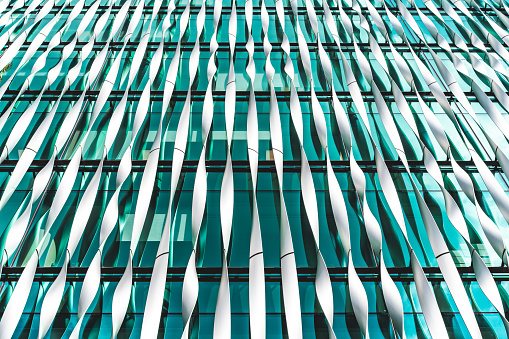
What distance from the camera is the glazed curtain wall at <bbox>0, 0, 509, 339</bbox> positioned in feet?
33.4

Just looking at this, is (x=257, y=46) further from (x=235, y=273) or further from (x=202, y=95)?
(x=235, y=273)

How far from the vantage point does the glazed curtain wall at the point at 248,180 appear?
33.4ft

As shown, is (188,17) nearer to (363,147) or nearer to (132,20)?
(132,20)

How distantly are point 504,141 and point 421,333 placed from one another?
6875mm

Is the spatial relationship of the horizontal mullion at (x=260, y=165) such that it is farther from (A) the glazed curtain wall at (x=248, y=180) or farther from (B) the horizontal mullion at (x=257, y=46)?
(B) the horizontal mullion at (x=257, y=46)

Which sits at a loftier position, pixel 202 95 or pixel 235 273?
pixel 202 95

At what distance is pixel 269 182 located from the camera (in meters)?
13.4

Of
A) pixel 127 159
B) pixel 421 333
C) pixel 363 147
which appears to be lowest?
pixel 421 333

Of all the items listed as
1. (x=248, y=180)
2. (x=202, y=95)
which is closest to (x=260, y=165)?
(x=248, y=180)

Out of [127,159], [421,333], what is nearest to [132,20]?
[127,159]

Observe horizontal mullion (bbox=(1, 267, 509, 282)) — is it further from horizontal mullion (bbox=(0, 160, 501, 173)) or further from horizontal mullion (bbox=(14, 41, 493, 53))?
horizontal mullion (bbox=(14, 41, 493, 53))

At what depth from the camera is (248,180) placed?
13492 mm

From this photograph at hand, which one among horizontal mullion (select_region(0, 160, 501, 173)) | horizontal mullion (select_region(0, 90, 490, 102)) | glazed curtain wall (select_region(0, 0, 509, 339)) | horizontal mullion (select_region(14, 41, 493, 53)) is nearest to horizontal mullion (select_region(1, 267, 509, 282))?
glazed curtain wall (select_region(0, 0, 509, 339))

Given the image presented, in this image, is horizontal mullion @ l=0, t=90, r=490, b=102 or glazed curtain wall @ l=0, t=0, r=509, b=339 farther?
horizontal mullion @ l=0, t=90, r=490, b=102
